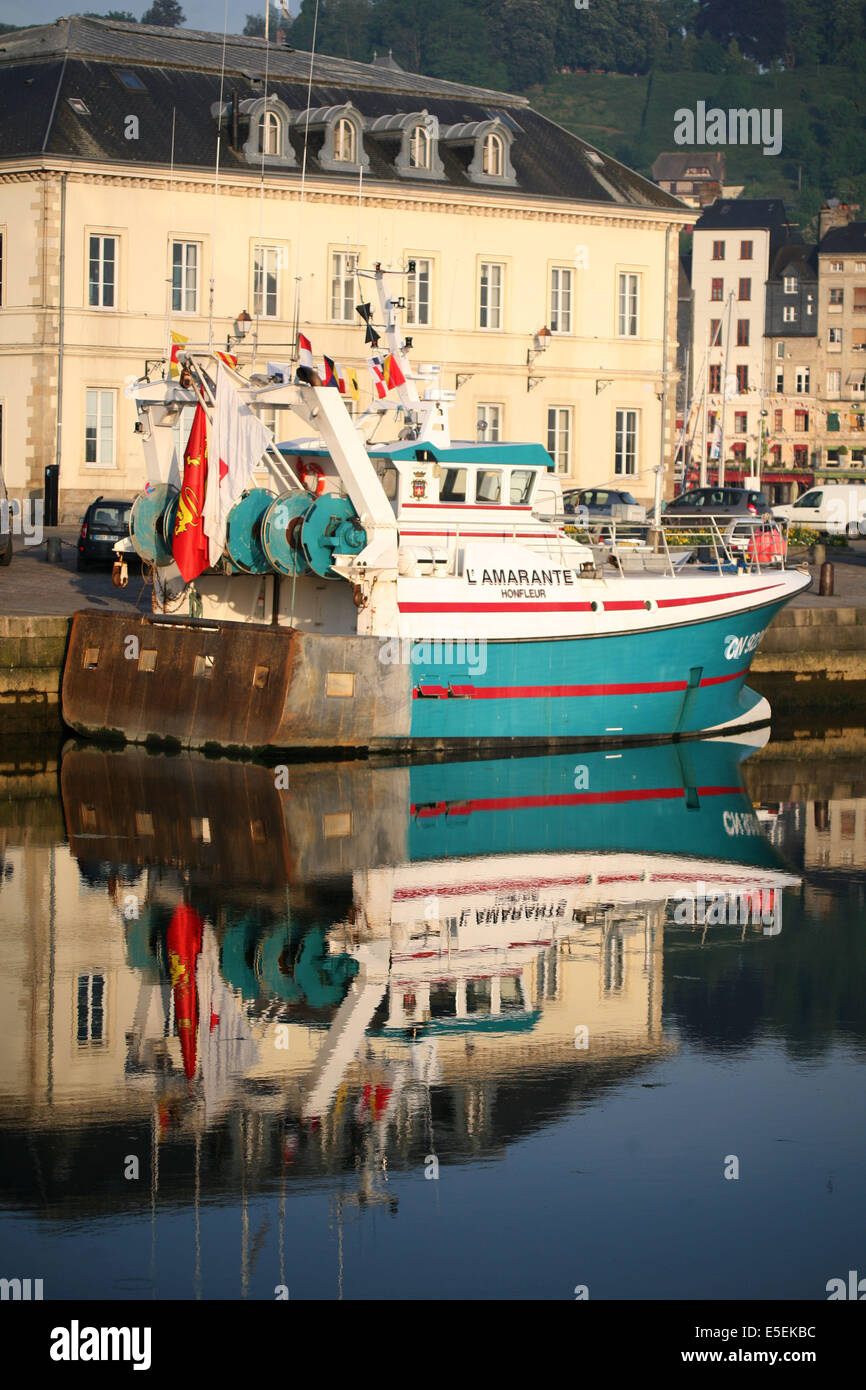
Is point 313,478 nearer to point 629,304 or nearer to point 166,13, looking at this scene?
point 629,304

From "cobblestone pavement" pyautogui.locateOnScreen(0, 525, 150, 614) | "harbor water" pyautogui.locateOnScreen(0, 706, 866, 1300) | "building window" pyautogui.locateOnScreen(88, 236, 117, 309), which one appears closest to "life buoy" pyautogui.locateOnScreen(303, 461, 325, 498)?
"cobblestone pavement" pyautogui.locateOnScreen(0, 525, 150, 614)

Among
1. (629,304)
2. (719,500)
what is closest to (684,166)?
(629,304)

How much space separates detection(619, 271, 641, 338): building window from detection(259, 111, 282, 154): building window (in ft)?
30.3

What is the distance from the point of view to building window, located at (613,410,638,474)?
48.6 m

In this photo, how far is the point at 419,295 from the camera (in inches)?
1784

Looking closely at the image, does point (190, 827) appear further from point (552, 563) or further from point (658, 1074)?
point (658, 1074)

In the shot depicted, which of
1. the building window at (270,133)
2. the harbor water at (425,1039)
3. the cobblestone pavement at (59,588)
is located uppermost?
the building window at (270,133)

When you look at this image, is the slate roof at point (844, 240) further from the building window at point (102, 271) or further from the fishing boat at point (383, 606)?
the fishing boat at point (383, 606)

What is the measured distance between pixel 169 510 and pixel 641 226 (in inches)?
1073

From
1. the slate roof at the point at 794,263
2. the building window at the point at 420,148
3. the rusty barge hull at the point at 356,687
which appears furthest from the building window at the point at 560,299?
the slate roof at the point at 794,263

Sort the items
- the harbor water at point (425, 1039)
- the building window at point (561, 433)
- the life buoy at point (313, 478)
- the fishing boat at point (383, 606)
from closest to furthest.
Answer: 1. the harbor water at point (425, 1039)
2. the fishing boat at point (383, 606)
3. the life buoy at point (313, 478)
4. the building window at point (561, 433)

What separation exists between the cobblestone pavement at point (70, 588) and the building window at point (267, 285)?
9.60m

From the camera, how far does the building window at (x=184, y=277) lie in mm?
42906

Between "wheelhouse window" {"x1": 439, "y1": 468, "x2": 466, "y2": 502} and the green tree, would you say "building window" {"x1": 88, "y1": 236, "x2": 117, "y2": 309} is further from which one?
the green tree
